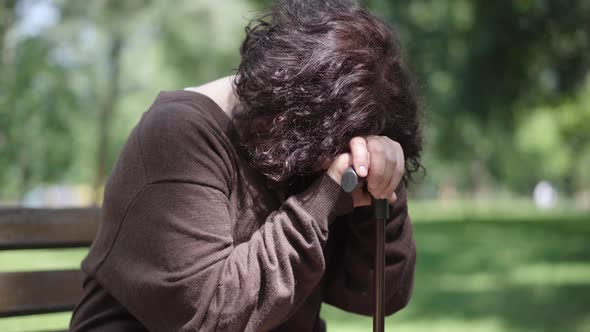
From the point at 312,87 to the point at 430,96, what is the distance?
1272cm

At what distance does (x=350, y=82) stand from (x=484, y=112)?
35.5 ft

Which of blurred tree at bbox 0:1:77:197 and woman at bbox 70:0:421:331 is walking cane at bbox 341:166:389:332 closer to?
woman at bbox 70:0:421:331

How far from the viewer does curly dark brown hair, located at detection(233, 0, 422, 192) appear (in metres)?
1.69

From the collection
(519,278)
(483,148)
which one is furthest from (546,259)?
(483,148)

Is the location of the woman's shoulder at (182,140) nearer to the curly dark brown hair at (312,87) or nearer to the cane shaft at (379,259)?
the curly dark brown hair at (312,87)

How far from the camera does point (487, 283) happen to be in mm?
8469

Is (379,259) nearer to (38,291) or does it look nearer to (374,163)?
(374,163)

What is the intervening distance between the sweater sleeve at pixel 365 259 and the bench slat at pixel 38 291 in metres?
0.74

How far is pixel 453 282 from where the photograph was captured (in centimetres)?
879

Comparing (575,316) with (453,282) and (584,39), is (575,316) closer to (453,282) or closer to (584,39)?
(453,282)

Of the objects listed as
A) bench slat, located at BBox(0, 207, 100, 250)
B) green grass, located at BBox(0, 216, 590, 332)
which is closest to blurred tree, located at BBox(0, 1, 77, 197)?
green grass, located at BBox(0, 216, 590, 332)

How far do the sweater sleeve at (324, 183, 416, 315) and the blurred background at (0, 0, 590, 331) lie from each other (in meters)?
3.92

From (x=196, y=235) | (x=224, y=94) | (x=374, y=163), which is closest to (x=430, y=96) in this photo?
(x=224, y=94)

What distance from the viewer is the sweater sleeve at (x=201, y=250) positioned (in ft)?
5.24
